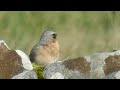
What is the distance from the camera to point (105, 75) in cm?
754

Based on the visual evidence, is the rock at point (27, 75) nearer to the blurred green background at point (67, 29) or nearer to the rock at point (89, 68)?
the rock at point (89, 68)

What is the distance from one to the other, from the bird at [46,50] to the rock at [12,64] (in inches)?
46.6

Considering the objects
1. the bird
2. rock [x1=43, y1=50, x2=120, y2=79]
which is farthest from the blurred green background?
rock [x1=43, y1=50, x2=120, y2=79]

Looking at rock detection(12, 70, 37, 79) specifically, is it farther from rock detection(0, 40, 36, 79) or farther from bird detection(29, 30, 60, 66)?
bird detection(29, 30, 60, 66)

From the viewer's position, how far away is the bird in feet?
29.7

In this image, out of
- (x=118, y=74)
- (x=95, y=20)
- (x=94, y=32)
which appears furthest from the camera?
(x=95, y=20)

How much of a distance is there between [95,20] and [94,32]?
62.0 inches

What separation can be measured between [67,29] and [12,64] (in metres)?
7.81

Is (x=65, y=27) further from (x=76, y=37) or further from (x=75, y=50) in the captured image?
(x=75, y=50)

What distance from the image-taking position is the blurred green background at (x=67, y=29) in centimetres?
1329

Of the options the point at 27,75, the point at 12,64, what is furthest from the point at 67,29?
the point at 27,75

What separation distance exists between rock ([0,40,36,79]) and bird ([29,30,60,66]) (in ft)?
3.88

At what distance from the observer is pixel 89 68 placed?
24.9 ft

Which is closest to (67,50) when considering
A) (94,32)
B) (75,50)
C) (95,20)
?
(75,50)
